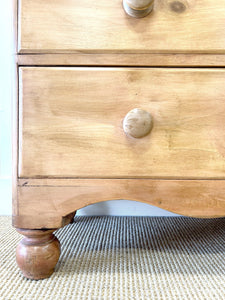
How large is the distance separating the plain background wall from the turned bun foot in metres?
0.47

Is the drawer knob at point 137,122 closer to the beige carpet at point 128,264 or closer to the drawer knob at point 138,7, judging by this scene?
the drawer knob at point 138,7

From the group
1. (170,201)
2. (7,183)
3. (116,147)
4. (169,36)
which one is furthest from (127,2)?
(7,183)

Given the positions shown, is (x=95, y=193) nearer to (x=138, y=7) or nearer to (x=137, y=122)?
(x=137, y=122)

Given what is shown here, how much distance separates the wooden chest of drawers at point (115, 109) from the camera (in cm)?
A: 50

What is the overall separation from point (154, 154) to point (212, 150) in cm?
10

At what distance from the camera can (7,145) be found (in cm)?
99

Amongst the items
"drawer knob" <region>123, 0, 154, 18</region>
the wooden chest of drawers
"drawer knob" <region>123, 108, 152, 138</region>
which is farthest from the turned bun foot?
"drawer knob" <region>123, 0, 154, 18</region>

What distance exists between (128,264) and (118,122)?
30 cm

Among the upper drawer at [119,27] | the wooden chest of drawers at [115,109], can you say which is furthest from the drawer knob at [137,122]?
the upper drawer at [119,27]

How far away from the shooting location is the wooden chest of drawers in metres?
0.50

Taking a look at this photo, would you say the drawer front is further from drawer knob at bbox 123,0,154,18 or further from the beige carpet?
the beige carpet

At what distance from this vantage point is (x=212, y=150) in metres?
0.52

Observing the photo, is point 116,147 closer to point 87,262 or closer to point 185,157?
point 185,157

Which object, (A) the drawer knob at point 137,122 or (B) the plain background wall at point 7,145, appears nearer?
(A) the drawer knob at point 137,122
